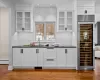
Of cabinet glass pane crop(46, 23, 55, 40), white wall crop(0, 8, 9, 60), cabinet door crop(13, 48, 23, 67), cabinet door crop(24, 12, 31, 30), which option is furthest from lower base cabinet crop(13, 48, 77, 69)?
white wall crop(0, 8, 9, 60)

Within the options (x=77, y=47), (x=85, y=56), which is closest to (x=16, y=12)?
(x=77, y=47)

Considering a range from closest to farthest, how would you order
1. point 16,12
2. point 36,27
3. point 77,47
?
1. point 77,47
2. point 16,12
3. point 36,27

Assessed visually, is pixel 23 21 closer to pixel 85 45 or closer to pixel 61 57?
pixel 61 57

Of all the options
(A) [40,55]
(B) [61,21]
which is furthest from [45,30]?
(A) [40,55]

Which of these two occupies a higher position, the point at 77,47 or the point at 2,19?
the point at 2,19

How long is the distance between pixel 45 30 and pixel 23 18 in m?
1.23

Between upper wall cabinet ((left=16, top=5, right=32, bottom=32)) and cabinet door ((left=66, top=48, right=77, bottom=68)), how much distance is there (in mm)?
2145

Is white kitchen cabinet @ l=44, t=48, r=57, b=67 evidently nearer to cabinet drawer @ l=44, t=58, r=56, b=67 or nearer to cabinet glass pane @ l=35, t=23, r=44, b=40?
cabinet drawer @ l=44, t=58, r=56, b=67

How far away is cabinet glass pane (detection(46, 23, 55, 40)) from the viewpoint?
748 centimetres

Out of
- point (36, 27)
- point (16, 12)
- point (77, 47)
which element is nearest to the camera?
point (77, 47)

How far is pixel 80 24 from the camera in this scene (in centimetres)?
654

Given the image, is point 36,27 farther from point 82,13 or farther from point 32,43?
point 82,13

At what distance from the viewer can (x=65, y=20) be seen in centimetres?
709

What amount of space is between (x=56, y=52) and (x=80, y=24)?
5.23ft
